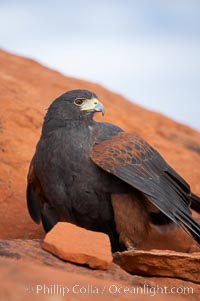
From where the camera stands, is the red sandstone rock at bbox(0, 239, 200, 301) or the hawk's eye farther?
the hawk's eye

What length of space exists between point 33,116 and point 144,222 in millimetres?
2710

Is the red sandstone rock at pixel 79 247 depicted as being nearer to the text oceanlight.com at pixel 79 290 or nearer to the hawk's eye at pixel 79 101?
the text oceanlight.com at pixel 79 290

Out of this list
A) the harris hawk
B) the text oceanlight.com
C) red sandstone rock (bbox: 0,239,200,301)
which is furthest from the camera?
the harris hawk

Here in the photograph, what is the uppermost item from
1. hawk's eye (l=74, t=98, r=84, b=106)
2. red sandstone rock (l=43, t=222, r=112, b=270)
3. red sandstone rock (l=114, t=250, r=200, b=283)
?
hawk's eye (l=74, t=98, r=84, b=106)

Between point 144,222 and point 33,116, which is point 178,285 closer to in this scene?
point 144,222

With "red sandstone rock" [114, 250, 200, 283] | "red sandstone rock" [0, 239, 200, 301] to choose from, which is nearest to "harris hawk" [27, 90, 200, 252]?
"red sandstone rock" [114, 250, 200, 283]

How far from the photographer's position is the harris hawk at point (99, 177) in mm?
7422

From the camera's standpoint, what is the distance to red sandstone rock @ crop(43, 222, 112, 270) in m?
5.75

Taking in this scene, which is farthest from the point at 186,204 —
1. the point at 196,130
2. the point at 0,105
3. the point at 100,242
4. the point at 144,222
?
the point at 196,130

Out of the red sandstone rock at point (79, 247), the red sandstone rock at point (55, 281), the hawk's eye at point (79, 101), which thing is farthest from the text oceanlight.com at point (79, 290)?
the hawk's eye at point (79, 101)

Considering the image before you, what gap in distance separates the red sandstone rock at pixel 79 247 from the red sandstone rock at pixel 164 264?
560 mm

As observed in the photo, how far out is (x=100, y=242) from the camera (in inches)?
234

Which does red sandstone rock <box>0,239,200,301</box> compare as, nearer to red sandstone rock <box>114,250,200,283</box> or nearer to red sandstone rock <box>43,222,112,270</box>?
red sandstone rock <box>43,222,112,270</box>

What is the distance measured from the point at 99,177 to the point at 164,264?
1427mm
